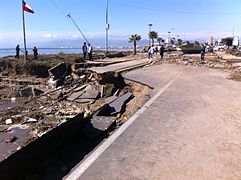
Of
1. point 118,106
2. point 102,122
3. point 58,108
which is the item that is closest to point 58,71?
point 58,108

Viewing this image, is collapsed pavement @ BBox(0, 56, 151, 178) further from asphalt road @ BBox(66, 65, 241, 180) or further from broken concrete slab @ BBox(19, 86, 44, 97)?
asphalt road @ BBox(66, 65, 241, 180)

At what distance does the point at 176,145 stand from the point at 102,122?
2.82 m

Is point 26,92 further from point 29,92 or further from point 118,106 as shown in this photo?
point 118,106

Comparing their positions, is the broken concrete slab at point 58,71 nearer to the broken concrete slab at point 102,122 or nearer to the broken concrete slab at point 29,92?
the broken concrete slab at point 29,92

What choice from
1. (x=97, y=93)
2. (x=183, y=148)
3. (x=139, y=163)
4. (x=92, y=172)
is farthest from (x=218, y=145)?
(x=97, y=93)

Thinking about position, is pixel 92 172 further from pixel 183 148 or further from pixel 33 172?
pixel 183 148

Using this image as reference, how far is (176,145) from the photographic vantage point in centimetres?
606

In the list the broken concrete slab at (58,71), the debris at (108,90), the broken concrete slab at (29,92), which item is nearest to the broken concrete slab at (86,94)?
the debris at (108,90)

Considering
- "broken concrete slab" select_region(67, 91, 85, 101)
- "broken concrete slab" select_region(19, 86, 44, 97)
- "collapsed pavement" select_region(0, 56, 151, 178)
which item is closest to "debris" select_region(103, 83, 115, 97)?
"collapsed pavement" select_region(0, 56, 151, 178)

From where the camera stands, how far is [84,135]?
750 centimetres

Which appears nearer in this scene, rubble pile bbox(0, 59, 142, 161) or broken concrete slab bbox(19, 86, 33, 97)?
rubble pile bbox(0, 59, 142, 161)

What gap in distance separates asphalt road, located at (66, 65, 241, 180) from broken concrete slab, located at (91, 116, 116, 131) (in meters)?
0.69

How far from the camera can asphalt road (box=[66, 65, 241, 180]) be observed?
15.8 feet

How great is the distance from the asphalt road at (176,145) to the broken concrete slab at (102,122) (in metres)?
0.69
